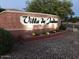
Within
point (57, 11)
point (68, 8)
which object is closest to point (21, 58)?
point (57, 11)

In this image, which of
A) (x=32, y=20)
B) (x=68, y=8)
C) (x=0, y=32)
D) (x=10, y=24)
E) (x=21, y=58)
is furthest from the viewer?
(x=68, y=8)

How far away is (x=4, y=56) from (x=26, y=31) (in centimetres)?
833

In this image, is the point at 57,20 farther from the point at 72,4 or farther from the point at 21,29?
the point at 72,4

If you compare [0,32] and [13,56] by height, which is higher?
[0,32]

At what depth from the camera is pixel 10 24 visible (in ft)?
64.8

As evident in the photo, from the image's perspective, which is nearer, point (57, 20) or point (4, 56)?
point (4, 56)

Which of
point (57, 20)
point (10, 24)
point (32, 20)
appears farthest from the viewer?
point (57, 20)

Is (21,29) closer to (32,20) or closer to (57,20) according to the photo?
→ (32,20)

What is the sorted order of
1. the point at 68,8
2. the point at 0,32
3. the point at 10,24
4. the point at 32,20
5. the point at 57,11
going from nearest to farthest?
the point at 0,32 → the point at 10,24 → the point at 32,20 → the point at 57,11 → the point at 68,8

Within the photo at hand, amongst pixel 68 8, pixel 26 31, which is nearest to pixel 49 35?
pixel 26 31

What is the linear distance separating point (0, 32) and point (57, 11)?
1954cm

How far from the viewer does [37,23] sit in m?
21.8

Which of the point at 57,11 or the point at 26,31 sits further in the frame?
the point at 57,11

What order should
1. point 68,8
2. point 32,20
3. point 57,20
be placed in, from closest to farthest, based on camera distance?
point 32,20, point 57,20, point 68,8
